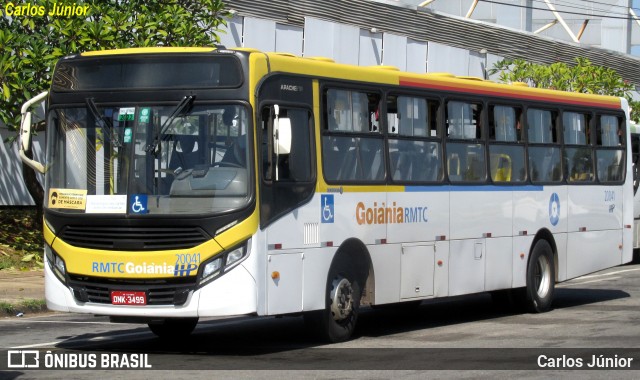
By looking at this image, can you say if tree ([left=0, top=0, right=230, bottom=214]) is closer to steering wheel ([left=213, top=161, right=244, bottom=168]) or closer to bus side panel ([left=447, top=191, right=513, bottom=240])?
bus side panel ([left=447, top=191, right=513, bottom=240])

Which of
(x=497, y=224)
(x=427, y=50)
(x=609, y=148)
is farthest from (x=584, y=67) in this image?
(x=497, y=224)

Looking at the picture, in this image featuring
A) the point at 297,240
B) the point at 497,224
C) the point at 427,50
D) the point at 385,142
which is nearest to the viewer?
the point at 297,240

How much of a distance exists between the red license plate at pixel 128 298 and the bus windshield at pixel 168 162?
82cm

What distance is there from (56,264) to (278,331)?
11.2ft

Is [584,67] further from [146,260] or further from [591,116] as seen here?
[146,260]

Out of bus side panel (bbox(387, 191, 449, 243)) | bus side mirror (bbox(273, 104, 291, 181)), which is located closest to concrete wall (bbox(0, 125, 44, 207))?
bus side panel (bbox(387, 191, 449, 243))

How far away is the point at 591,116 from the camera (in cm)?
1980

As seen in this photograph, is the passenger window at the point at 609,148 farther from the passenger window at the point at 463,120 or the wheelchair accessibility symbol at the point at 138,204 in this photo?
the wheelchair accessibility symbol at the point at 138,204

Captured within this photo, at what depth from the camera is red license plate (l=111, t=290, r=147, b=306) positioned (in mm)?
12234

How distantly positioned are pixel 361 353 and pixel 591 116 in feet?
27.7

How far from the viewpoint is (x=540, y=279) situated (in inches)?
723

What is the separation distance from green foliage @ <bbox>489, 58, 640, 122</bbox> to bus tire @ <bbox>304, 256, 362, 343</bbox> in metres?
24.6

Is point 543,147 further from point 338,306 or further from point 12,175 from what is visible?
point 12,175

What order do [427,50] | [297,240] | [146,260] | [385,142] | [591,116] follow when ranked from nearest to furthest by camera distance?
[146,260] < [297,240] < [385,142] < [591,116] < [427,50]
